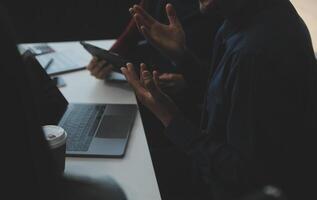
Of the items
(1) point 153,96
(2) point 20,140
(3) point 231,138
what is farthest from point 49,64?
(2) point 20,140

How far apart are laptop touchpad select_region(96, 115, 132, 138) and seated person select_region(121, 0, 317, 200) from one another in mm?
136

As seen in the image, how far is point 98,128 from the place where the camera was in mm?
1136

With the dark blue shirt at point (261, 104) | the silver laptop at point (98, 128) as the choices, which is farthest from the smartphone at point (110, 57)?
the dark blue shirt at point (261, 104)

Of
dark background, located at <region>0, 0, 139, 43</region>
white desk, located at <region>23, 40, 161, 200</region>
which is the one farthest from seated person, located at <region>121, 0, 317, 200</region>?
dark background, located at <region>0, 0, 139, 43</region>

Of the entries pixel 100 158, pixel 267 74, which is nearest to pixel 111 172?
pixel 100 158

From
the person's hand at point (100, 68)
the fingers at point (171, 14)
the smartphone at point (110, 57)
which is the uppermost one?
the fingers at point (171, 14)

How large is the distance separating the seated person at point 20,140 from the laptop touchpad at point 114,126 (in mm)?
696

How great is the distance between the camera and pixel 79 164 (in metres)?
0.99

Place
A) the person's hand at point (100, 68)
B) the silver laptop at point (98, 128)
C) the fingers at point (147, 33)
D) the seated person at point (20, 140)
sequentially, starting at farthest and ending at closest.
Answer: the person's hand at point (100, 68) → the fingers at point (147, 33) → the silver laptop at point (98, 128) → the seated person at point (20, 140)

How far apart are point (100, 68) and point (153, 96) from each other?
426 mm

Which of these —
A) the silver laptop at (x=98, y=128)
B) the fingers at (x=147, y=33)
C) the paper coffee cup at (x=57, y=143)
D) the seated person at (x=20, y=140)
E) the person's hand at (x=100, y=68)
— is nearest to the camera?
the seated person at (x=20, y=140)

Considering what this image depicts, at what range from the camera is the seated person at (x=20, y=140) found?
360 millimetres

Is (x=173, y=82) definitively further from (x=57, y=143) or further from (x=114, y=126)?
(x=57, y=143)

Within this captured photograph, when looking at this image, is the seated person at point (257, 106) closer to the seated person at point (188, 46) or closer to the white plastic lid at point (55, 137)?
the white plastic lid at point (55, 137)
